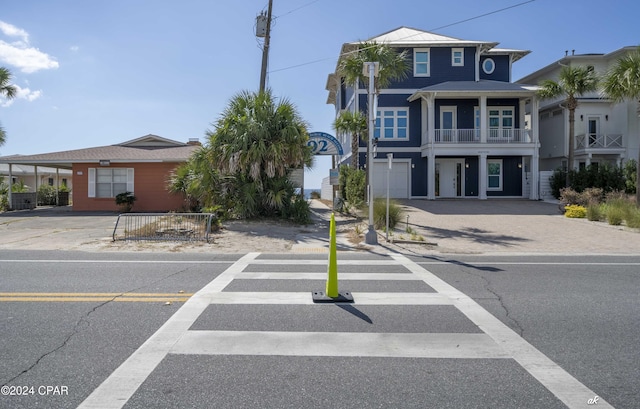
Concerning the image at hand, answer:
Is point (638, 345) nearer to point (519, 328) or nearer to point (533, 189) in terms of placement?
point (519, 328)

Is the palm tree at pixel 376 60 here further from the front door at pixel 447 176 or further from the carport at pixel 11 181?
the carport at pixel 11 181

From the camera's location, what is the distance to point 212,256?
31.9 feet

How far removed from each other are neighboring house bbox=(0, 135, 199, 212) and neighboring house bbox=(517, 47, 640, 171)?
2519cm

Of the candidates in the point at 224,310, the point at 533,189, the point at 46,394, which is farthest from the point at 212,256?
the point at 533,189

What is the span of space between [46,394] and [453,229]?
13.5 m

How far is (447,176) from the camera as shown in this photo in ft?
91.2

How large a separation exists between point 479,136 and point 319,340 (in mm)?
24637

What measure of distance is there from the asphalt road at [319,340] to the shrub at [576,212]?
Result: 1104cm

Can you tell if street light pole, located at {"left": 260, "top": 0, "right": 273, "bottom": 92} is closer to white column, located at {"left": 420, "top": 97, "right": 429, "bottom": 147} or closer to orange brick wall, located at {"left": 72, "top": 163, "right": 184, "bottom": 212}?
orange brick wall, located at {"left": 72, "top": 163, "right": 184, "bottom": 212}

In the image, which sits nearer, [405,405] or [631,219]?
[405,405]

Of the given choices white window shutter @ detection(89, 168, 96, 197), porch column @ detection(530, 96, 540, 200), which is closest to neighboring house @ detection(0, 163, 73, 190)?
white window shutter @ detection(89, 168, 96, 197)

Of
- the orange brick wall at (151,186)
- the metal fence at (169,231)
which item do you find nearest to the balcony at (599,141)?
the metal fence at (169,231)

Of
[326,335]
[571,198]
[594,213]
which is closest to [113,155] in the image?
[326,335]

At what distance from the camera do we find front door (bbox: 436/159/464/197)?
Result: 27.7 metres
